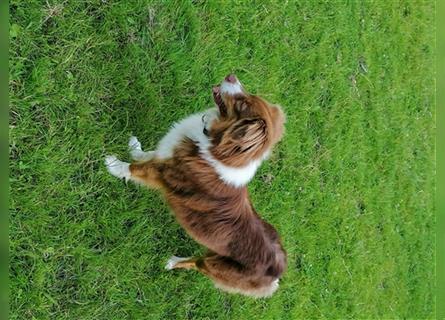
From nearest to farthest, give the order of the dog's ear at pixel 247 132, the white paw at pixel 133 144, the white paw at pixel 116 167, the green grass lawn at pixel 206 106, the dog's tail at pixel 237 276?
the dog's ear at pixel 247 132 → the green grass lawn at pixel 206 106 → the dog's tail at pixel 237 276 → the white paw at pixel 116 167 → the white paw at pixel 133 144

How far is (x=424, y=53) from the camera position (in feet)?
24.7

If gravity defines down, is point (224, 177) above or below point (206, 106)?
above

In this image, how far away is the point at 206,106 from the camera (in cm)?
460

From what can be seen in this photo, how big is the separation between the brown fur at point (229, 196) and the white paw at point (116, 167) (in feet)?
0.30

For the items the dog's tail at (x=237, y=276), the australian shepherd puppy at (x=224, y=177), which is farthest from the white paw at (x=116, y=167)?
the dog's tail at (x=237, y=276)

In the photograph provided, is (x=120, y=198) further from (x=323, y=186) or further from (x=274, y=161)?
(x=323, y=186)

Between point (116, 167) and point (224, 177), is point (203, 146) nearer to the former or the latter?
point (224, 177)

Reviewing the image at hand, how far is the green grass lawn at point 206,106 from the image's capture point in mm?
3605

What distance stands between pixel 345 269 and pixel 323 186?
41.7 inches

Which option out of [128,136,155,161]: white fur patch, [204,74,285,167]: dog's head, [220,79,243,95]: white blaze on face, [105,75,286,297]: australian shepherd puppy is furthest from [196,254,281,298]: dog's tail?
[220,79,243,95]: white blaze on face

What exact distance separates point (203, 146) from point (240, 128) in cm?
33

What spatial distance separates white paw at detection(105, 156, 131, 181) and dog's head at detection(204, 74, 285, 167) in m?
0.76

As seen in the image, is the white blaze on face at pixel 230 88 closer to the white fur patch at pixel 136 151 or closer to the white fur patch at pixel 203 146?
the white fur patch at pixel 203 146

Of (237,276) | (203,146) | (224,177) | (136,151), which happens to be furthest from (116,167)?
(237,276)
